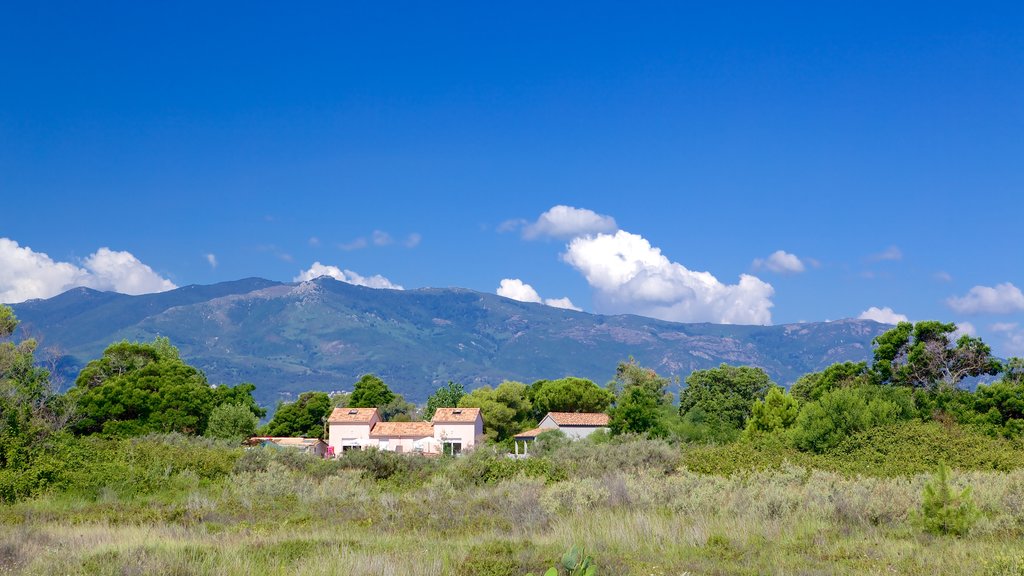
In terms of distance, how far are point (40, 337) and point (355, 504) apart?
1467 inches

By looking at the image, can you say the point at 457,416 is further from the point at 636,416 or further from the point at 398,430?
the point at 636,416

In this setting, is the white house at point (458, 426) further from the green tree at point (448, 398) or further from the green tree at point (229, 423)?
the green tree at point (229, 423)

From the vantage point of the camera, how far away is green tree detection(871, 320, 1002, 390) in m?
39.5

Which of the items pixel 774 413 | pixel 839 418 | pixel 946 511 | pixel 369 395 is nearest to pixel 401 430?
pixel 369 395

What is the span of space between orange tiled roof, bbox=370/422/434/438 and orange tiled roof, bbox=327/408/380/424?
127 cm

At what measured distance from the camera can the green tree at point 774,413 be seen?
41875 mm

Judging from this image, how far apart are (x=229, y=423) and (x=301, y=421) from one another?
76.4ft

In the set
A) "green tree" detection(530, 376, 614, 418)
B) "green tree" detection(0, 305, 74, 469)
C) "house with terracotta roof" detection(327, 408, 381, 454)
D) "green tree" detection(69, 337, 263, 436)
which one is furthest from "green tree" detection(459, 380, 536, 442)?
"green tree" detection(0, 305, 74, 469)

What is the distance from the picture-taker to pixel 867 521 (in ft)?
39.8

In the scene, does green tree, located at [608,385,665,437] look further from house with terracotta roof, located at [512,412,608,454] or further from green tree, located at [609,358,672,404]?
green tree, located at [609,358,672,404]

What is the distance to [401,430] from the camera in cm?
7175

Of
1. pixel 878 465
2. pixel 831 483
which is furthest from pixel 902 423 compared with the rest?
pixel 831 483

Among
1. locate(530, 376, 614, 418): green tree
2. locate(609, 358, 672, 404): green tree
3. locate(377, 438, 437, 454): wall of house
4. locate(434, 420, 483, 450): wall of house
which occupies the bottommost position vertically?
locate(377, 438, 437, 454): wall of house

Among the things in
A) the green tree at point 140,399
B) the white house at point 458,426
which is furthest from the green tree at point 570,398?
the green tree at point 140,399
